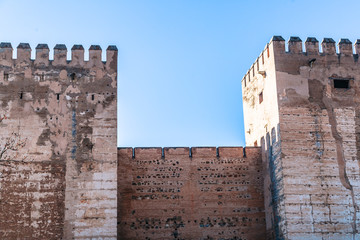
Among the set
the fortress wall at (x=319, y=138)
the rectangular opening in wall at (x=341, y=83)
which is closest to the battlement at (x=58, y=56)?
the fortress wall at (x=319, y=138)

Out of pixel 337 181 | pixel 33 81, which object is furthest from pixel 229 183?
pixel 33 81

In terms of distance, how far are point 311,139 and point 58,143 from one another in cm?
819

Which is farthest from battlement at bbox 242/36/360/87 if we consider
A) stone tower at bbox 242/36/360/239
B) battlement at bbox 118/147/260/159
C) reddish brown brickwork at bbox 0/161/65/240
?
reddish brown brickwork at bbox 0/161/65/240

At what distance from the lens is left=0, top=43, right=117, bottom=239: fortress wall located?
1881 centimetres

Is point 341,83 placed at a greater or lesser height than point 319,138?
greater

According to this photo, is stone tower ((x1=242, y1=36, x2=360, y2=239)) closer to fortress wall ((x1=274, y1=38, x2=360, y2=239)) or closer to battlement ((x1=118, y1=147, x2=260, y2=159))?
fortress wall ((x1=274, y1=38, x2=360, y2=239))

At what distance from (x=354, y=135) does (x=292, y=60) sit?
3257 mm

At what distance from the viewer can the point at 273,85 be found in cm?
2080

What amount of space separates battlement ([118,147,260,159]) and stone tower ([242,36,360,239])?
0.71 meters

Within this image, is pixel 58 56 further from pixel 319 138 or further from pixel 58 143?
pixel 319 138

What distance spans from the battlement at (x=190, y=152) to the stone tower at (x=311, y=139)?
2.32 ft

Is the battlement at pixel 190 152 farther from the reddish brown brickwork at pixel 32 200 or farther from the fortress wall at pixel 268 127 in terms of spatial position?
the reddish brown brickwork at pixel 32 200

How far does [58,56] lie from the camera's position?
20578mm

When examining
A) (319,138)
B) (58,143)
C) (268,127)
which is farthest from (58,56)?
(319,138)
